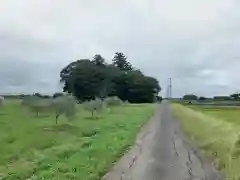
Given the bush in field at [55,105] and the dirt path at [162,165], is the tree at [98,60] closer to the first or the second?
the bush in field at [55,105]

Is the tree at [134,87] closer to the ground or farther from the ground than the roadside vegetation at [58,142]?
farther from the ground

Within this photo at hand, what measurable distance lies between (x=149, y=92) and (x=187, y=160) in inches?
5092

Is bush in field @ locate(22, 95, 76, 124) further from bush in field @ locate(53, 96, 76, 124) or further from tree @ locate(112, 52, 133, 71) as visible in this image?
tree @ locate(112, 52, 133, 71)

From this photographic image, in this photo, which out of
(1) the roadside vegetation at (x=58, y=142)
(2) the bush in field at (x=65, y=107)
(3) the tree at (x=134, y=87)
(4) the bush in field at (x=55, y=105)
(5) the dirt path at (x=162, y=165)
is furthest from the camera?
(3) the tree at (x=134, y=87)

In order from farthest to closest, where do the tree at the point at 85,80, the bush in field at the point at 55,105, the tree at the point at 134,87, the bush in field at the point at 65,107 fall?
the tree at the point at 134,87 → the tree at the point at 85,80 → the bush in field at the point at 55,105 → the bush in field at the point at 65,107

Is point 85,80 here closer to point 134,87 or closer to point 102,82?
point 102,82

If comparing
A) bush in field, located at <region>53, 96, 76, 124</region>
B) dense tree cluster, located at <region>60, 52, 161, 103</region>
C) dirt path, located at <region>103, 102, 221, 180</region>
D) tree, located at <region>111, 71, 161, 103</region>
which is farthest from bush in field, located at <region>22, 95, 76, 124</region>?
tree, located at <region>111, 71, 161, 103</region>

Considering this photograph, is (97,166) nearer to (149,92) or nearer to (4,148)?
(4,148)

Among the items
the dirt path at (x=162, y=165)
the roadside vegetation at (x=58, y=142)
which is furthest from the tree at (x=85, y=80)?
the dirt path at (x=162, y=165)

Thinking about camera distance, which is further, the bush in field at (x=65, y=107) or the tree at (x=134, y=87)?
the tree at (x=134, y=87)

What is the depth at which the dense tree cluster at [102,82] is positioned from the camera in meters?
109

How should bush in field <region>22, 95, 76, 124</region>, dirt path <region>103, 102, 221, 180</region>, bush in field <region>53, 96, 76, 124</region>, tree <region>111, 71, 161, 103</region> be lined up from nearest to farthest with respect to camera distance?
1. dirt path <region>103, 102, 221, 180</region>
2. bush in field <region>53, 96, 76, 124</region>
3. bush in field <region>22, 95, 76, 124</region>
4. tree <region>111, 71, 161, 103</region>

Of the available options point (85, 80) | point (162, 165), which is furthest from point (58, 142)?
point (85, 80)

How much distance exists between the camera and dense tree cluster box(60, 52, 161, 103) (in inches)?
4296
